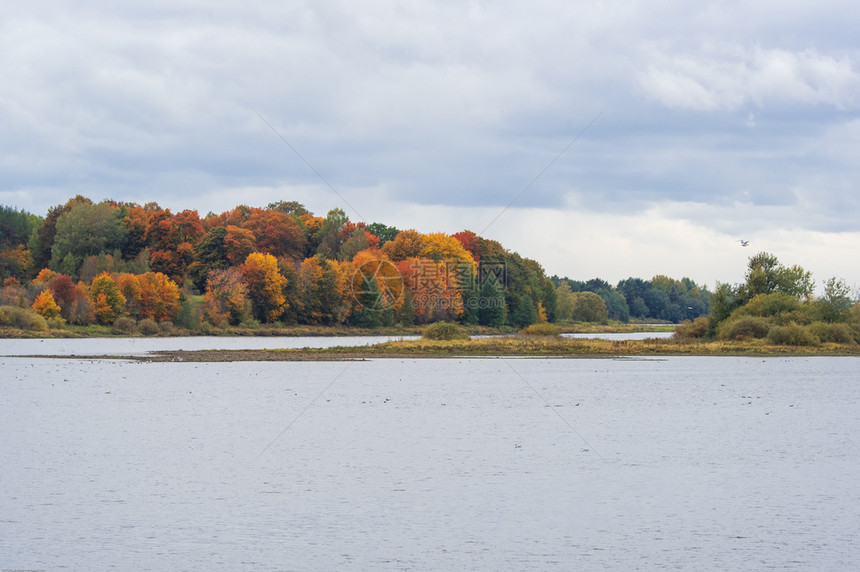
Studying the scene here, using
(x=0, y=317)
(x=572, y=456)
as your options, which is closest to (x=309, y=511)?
(x=572, y=456)

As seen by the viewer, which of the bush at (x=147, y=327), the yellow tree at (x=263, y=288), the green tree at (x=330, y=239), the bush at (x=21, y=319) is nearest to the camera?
the bush at (x=21, y=319)

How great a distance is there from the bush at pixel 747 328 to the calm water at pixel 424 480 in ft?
105

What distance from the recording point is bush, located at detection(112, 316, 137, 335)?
86.2 m

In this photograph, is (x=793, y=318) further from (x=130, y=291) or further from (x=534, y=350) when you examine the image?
(x=130, y=291)

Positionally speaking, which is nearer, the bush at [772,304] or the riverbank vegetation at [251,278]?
the bush at [772,304]

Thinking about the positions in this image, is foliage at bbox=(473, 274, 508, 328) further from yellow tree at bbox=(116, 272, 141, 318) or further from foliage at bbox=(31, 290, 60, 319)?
foliage at bbox=(31, 290, 60, 319)

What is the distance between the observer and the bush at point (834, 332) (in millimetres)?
62534

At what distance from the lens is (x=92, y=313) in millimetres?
86062

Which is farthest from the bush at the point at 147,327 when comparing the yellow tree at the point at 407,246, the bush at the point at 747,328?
the bush at the point at 747,328

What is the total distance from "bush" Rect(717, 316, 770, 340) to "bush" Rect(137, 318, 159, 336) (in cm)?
5425

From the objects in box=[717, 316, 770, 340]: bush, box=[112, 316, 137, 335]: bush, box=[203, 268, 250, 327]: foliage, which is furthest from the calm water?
box=[203, 268, 250, 327]: foliage

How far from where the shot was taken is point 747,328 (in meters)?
63.2

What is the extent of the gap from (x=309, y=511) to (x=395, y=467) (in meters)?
3.90

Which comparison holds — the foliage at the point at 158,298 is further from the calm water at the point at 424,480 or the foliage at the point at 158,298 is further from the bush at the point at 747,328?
the calm water at the point at 424,480
